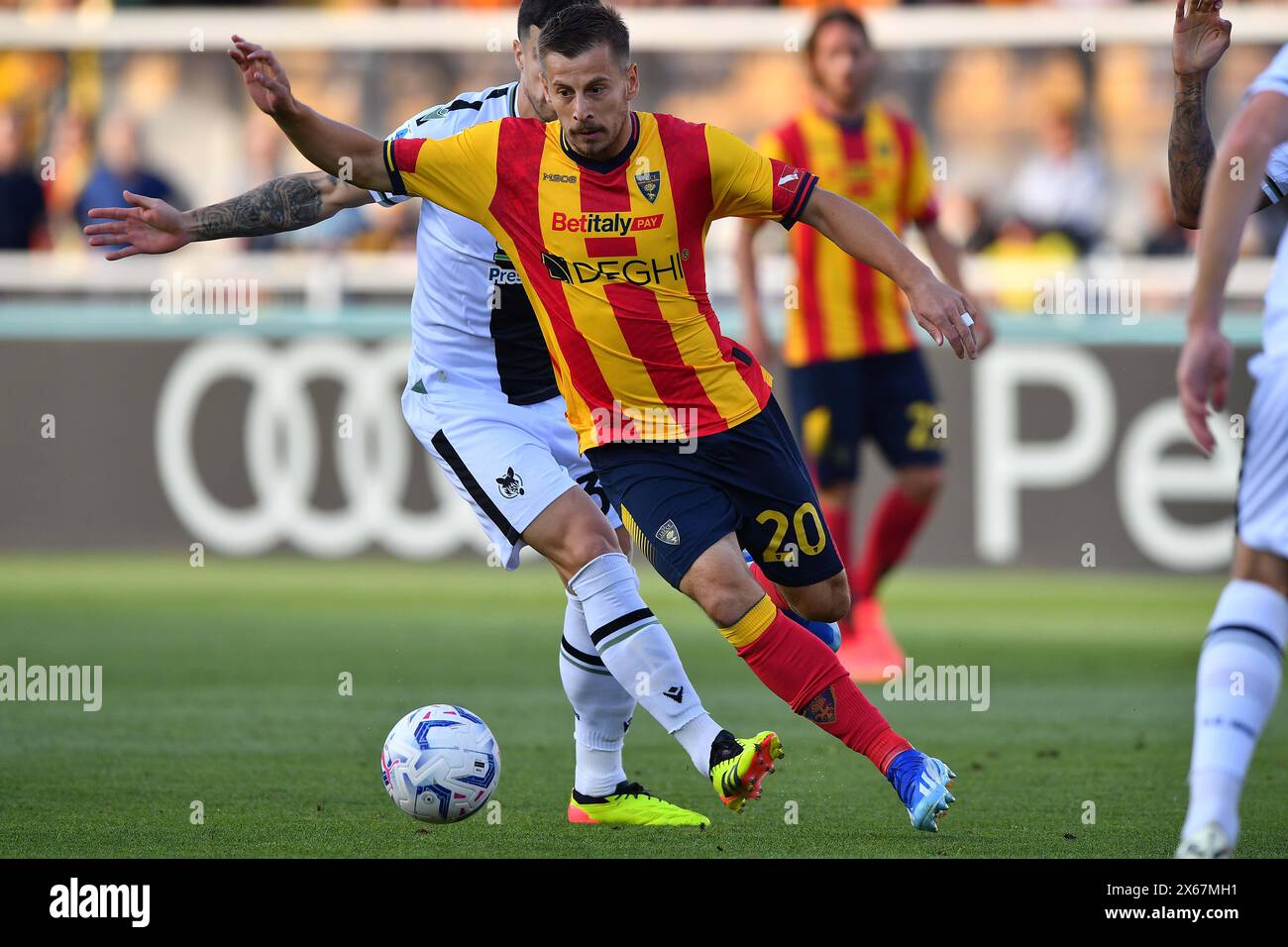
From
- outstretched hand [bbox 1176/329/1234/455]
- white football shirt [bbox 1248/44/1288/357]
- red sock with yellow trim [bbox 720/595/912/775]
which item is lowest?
red sock with yellow trim [bbox 720/595/912/775]

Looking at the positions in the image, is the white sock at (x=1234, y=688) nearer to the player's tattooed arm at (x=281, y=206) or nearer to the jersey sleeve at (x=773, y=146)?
the player's tattooed arm at (x=281, y=206)

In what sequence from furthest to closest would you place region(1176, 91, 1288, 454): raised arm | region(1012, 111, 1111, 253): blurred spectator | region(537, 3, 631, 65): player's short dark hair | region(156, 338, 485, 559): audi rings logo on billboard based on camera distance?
region(1012, 111, 1111, 253): blurred spectator, region(156, 338, 485, 559): audi rings logo on billboard, region(537, 3, 631, 65): player's short dark hair, region(1176, 91, 1288, 454): raised arm

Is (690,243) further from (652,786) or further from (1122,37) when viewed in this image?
(1122,37)

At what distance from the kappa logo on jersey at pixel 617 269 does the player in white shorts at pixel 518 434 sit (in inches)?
21.7

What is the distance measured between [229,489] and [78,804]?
23.5 feet

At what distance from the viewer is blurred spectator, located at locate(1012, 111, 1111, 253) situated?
13281 millimetres

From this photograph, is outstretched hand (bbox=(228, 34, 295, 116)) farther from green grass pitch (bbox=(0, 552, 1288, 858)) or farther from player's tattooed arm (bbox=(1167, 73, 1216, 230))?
player's tattooed arm (bbox=(1167, 73, 1216, 230))

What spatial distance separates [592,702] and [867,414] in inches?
139

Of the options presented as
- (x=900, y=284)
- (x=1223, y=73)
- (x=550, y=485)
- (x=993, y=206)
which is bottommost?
(x=550, y=485)

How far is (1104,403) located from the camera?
472 inches

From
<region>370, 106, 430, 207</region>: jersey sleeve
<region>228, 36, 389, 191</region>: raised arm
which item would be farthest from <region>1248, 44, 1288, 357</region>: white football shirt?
<region>370, 106, 430, 207</region>: jersey sleeve

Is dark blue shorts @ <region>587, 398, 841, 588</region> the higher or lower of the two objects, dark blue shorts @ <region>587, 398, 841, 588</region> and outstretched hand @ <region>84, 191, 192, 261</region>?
the lower

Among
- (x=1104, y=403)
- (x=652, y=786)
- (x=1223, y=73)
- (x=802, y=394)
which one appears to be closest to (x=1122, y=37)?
(x=1223, y=73)

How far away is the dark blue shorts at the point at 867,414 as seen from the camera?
859 cm
